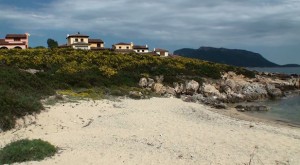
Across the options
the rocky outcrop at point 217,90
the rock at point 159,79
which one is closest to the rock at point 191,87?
the rocky outcrop at point 217,90

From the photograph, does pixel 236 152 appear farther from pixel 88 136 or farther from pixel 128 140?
pixel 88 136

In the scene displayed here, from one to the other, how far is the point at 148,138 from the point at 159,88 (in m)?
26.1

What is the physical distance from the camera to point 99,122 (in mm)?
20844

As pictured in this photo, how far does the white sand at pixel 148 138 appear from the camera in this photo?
47.0ft

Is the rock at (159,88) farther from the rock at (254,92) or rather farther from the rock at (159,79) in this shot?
the rock at (254,92)

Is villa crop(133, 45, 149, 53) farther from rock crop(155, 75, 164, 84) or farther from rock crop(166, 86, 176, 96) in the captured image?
rock crop(166, 86, 176, 96)

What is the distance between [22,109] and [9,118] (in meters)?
1.23

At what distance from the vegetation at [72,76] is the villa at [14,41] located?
659 inches

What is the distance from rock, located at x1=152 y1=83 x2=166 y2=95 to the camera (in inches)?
1679

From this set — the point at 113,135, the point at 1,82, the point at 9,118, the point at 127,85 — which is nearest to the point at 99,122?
the point at 113,135

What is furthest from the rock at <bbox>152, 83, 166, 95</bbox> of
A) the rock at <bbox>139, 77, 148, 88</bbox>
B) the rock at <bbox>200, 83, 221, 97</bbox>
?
the rock at <bbox>200, 83, 221, 97</bbox>

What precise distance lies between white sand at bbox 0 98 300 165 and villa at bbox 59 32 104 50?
2259 inches

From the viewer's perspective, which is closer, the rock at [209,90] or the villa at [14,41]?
the rock at [209,90]

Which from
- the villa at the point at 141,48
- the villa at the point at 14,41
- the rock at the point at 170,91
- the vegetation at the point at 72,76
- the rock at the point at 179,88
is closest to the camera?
the vegetation at the point at 72,76
